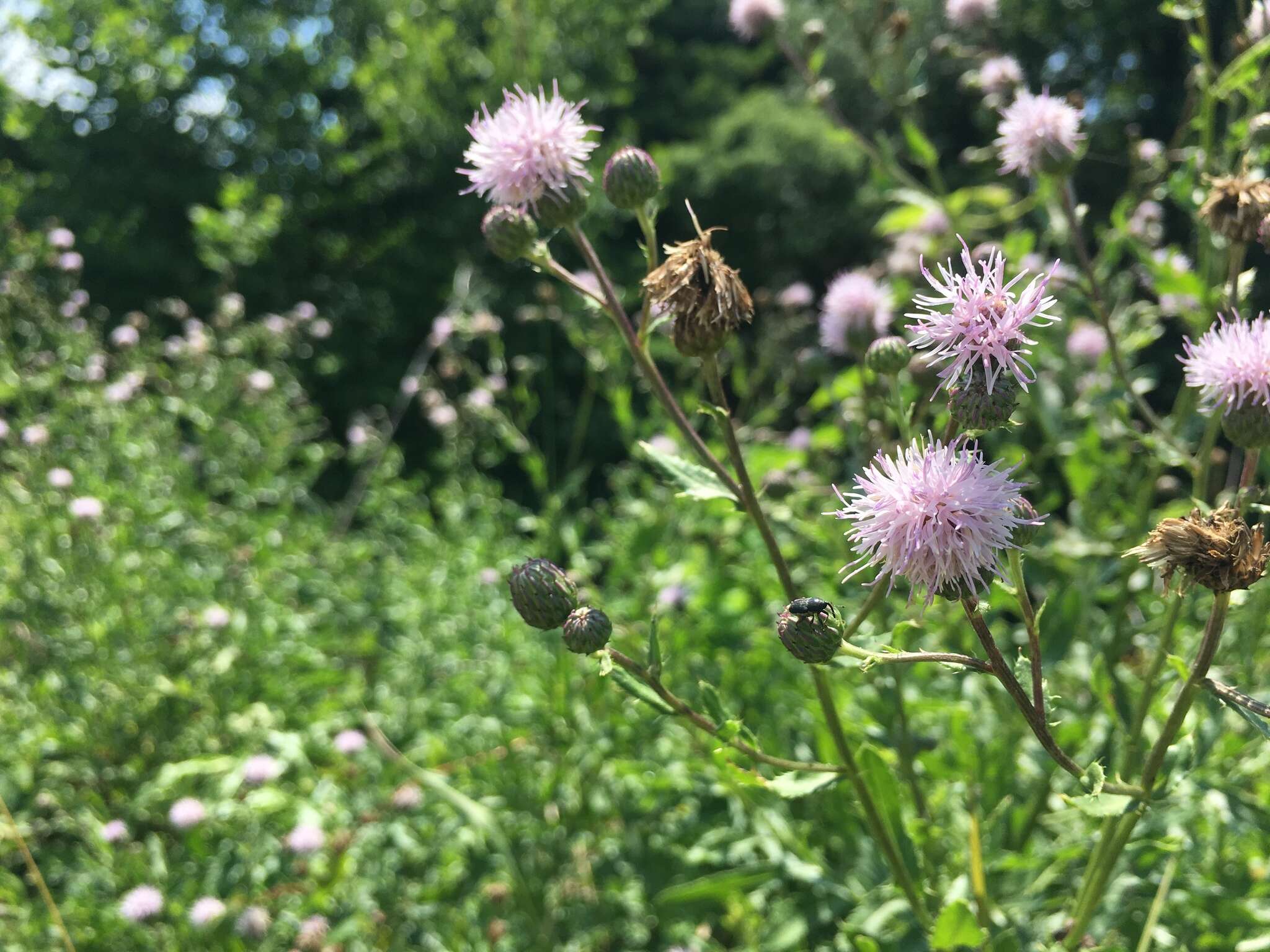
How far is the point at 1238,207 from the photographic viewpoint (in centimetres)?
123

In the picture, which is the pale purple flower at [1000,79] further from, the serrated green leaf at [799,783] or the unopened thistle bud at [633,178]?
the serrated green leaf at [799,783]

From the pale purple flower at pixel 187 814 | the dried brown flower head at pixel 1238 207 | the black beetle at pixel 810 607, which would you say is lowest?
the pale purple flower at pixel 187 814

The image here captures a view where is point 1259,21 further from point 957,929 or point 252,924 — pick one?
point 252,924

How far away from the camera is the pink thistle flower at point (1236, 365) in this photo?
1.03 metres

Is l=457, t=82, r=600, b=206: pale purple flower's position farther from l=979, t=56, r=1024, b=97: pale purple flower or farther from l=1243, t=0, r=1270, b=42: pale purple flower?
l=979, t=56, r=1024, b=97: pale purple flower

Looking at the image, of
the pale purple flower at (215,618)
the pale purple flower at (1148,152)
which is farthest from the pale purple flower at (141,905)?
the pale purple flower at (1148,152)

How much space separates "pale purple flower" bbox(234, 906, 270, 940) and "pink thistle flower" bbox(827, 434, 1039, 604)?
68.3 inches

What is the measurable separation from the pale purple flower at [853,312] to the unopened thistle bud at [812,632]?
3.50ft

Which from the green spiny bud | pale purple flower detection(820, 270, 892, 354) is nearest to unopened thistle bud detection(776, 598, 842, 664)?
the green spiny bud

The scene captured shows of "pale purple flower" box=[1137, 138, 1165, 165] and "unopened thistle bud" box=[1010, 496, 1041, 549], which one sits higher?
"pale purple flower" box=[1137, 138, 1165, 165]

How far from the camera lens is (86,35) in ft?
25.7

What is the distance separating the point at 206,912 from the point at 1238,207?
230cm

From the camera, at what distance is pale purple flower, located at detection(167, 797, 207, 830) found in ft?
7.38

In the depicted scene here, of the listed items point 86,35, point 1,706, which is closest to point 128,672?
point 1,706
